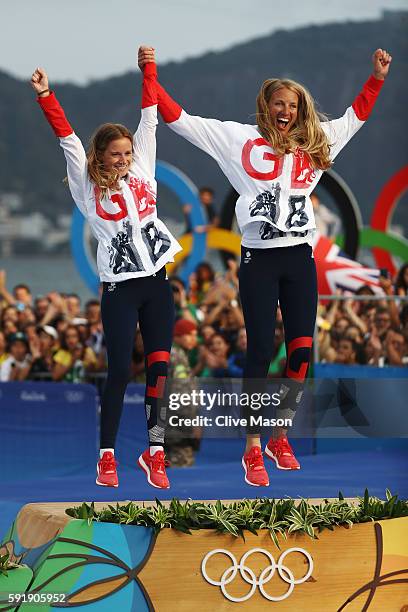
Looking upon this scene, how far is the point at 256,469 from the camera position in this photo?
6.34m

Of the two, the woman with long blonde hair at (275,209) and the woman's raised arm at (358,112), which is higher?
the woman's raised arm at (358,112)

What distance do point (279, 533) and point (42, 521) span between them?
1.08 metres

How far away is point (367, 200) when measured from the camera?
3703cm

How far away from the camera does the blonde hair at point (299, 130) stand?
6.22 m

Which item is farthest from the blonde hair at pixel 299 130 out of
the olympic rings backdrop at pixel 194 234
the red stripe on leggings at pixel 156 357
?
the olympic rings backdrop at pixel 194 234

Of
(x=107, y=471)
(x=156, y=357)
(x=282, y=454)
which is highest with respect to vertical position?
(x=156, y=357)

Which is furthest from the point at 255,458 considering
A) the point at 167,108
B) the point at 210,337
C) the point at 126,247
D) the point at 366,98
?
the point at 210,337

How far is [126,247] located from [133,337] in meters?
0.45

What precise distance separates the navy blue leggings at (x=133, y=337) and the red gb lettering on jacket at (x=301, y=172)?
2.55 ft

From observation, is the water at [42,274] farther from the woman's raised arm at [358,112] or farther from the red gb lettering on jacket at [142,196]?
the red gb lettering on jacket at [142,196]

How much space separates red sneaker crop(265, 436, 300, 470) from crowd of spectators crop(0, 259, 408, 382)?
2.79m

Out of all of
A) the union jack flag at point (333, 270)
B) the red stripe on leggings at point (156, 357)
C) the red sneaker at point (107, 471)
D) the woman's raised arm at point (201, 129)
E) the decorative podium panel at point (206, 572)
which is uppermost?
the woman's raised arm at point (201, 129)

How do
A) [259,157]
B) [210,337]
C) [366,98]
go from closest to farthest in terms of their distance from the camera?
[259,157]
[366,98]
[210,337]

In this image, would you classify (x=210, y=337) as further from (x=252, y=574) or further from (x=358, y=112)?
(x=252, y=574)
